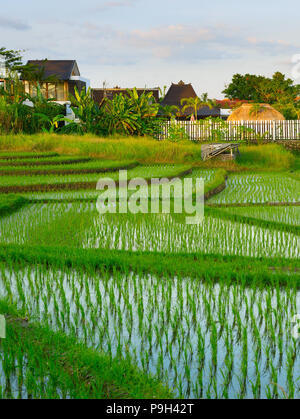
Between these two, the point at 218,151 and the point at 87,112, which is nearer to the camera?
the point at 218,151

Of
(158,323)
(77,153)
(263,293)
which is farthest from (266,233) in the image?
(77,153)

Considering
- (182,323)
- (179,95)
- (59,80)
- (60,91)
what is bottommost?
(182,323)

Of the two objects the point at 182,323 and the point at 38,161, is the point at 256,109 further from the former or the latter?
the point at 182,323

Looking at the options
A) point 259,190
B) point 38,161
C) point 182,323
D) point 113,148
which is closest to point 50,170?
point 38,161

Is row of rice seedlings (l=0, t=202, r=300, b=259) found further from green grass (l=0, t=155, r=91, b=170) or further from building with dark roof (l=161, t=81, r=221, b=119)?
building with dark roof (l=161, t=81, r=221, b=119)

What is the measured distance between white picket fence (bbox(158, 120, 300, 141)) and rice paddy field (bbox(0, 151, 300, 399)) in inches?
451

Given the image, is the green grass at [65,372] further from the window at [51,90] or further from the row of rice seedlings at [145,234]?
the window at [51,90]

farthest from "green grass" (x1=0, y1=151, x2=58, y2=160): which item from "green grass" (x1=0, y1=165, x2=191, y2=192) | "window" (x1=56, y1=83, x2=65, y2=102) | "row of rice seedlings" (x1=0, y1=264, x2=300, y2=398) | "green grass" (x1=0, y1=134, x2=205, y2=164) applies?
"window" (x1=56, y1=83, x2=65, y2=102)

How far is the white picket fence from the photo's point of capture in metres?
18.9

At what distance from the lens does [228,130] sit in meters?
19.8

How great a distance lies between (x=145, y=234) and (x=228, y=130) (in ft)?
47.2
